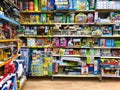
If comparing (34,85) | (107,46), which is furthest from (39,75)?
(107,46)

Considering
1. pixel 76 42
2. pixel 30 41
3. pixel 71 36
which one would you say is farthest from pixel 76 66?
pixel 30 41

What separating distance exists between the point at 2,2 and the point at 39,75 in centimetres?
215

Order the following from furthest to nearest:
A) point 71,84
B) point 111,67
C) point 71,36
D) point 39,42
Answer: point 39,42
point 71,36
point 111,67
point 71,84

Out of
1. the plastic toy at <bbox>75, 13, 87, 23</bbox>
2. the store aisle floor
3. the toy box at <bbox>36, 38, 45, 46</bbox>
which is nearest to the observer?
the store aisle floor

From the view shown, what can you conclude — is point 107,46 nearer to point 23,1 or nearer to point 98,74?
point 98,74

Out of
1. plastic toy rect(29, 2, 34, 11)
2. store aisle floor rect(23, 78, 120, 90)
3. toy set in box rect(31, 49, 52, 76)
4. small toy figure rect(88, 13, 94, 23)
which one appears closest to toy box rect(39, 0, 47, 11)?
plastic toy rect(29, 2, 34, 11)

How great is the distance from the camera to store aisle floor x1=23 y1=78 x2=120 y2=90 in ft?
13.4

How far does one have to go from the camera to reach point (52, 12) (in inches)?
193

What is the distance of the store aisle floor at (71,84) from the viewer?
13.4 ft

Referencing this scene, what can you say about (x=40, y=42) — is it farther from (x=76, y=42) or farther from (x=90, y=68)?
(x=90, y=68)

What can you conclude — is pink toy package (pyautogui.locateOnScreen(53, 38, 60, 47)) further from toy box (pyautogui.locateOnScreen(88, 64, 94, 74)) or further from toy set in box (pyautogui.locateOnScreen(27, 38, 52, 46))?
toy box (pyautogui.locateOnScreen(88, 64, 94, 74))

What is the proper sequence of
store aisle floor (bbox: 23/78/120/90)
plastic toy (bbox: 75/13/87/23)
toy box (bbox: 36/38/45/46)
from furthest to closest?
toy box (bbox: 36/38/45/46) < plastic toy (bbox: 75/13/87/23) < store aisle floor (bbox: 23/78/120/90)

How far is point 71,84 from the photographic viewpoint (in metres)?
4.38

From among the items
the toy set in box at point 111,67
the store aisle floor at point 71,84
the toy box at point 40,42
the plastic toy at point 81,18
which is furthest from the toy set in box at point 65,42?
the store aisle floor at point 71,84
